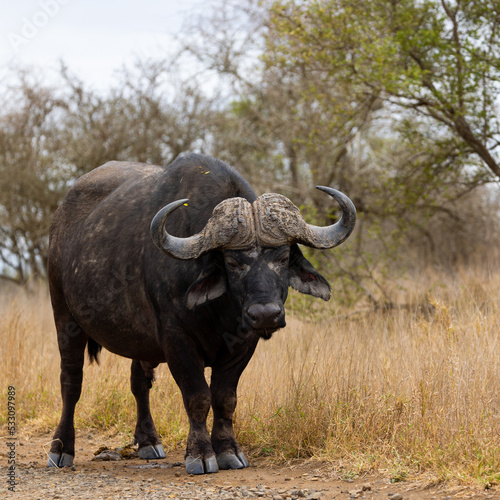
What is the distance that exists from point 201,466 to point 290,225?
5.87 ft

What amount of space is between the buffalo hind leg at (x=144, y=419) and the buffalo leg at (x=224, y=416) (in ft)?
3.05

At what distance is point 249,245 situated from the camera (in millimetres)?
4680

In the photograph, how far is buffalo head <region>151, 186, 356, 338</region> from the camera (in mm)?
4590

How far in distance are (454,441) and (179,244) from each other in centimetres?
219

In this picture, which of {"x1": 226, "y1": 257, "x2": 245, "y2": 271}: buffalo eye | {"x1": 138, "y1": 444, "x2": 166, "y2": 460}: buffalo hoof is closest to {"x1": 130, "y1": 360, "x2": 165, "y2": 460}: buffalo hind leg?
{"x1": 138, "y1": 444, "x2": 166, "y2": 460}: buffalo hoof

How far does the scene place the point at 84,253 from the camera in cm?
592

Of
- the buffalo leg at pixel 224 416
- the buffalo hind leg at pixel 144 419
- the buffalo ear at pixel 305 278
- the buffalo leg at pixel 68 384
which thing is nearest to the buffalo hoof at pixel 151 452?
the buffalo hind leg at pixel 144 419

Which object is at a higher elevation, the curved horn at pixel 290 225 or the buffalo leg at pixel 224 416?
the curved horn at pixel 290 225

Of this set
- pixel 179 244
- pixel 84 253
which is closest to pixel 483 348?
pixel 179 244

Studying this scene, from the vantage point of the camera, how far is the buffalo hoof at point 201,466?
4922 mm

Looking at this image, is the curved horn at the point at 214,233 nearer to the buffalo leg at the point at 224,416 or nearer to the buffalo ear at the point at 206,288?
the buffalo ear at the point at 206,288

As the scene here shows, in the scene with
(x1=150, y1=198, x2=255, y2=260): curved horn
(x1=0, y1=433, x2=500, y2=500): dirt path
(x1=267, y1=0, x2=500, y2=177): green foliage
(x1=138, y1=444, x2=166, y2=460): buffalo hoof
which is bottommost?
(x1=0, y1=433, x2=500, y2=500): dirt path

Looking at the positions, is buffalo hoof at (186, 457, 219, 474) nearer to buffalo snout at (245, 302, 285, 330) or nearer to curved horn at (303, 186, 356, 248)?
buffalo snout at (245, 302, 285, 330)

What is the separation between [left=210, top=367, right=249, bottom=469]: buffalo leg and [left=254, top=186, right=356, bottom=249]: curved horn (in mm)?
1143
